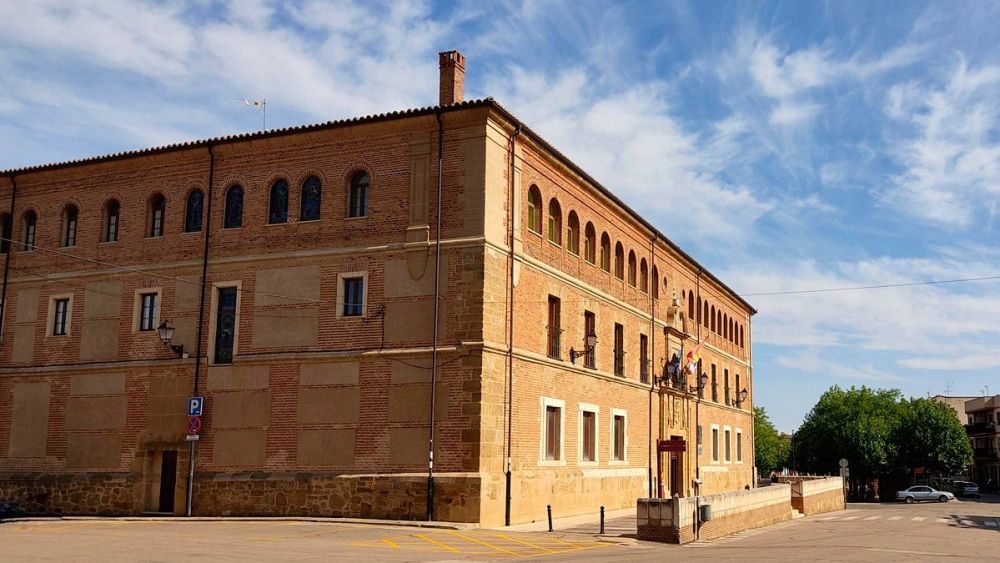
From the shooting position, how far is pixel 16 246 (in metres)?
31.7

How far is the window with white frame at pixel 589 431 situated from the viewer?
31.5 m

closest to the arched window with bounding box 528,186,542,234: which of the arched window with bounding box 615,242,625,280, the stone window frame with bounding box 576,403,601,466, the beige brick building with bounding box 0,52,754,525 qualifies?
the beige brick building with bounding box 0,52,754,525

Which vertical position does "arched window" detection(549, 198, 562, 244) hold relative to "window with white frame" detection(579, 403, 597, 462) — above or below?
above

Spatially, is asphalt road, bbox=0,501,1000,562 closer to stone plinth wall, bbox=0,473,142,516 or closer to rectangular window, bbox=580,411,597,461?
stone plinth wall, bbox=0,473,142,516

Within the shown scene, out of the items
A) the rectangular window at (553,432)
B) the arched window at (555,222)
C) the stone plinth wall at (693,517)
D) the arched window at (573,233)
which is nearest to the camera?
the stone plinth wall at (693,517)

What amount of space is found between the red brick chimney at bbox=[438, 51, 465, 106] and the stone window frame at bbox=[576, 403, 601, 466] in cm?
1038

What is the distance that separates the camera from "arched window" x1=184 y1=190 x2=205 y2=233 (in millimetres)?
29125

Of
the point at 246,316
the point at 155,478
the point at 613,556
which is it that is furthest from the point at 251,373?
the point at 613,556

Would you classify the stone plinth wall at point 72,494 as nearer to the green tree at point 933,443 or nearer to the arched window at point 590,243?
the arched window at point 590,243

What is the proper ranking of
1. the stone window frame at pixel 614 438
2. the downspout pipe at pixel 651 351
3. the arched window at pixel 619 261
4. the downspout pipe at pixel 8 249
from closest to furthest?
the downspout pipe at pixel 8 249 < the stone window frame at pixel 614 438 < the arched window at pixel 619 261 < the downspout pipe at pixel 651 351

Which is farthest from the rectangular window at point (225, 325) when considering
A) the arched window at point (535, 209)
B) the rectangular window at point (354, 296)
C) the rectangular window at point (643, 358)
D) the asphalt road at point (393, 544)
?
the rectangular window at point (643, 358)

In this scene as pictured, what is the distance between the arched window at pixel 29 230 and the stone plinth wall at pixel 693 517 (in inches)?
832

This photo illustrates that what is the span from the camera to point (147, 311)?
96.2 feet

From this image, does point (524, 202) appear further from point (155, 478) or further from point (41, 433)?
point (41, 433)
